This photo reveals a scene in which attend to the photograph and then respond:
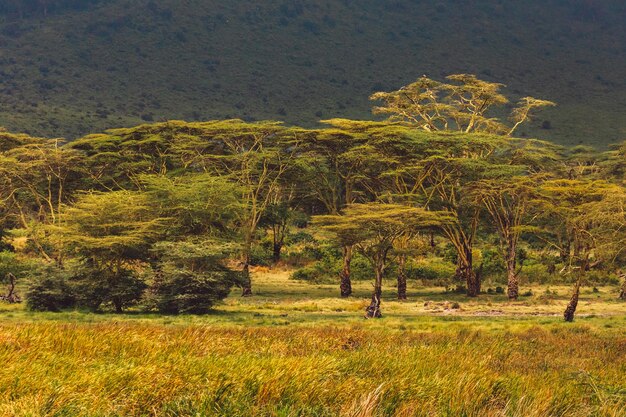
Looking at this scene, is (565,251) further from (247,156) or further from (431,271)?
(247,156)

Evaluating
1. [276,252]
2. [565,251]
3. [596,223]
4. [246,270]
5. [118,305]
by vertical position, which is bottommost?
[118,305]

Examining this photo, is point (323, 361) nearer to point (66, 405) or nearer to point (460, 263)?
point (66, 405)

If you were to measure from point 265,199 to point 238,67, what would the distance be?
5059 inches

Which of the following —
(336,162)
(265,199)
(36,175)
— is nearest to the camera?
(336,162)

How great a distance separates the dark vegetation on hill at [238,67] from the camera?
128625mm

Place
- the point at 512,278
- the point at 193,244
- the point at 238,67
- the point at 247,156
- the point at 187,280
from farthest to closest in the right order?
1. the point at 238,67
2. the point at 247,156
3. the point at 512,278
4. the point at 193,244
5. the point at 187,280

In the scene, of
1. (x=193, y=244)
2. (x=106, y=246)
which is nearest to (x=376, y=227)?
(x=193, y=244)

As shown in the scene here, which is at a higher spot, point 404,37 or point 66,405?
point 404,37

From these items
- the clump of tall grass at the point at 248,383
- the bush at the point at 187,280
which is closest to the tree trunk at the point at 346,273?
the bush at the point at 187,280

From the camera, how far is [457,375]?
853cm

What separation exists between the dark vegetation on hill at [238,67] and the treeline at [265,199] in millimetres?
62449

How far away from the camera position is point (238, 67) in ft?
540

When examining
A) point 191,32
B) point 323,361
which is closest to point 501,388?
point 323,361

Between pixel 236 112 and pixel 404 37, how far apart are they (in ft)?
267
